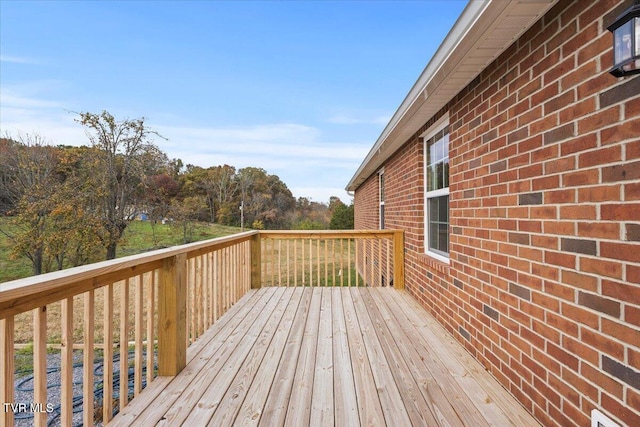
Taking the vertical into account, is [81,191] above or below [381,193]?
above

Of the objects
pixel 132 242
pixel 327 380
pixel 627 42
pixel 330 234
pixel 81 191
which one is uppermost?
pixel 81 191

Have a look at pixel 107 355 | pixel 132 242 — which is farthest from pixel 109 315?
pixel 132 242

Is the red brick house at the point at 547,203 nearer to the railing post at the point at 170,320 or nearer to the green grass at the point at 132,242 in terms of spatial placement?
the railing post at the point at 170,320

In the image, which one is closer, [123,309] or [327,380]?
[123,309]

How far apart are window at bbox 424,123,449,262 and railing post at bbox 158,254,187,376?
2.54 meters

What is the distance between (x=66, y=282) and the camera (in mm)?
1285

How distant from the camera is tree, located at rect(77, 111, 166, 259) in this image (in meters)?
8.82

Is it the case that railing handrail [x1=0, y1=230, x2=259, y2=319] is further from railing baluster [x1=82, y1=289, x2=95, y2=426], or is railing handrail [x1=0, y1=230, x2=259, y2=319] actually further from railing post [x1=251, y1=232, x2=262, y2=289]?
railing post [x1=251, y1=232, x2=262, y2=289]

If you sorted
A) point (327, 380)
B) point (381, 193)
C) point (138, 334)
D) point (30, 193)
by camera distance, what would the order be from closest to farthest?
point (138, 334) < point (327, 380) < point (381, 193) < point (30, 193)

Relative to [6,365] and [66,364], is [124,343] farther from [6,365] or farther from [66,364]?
[6,365]

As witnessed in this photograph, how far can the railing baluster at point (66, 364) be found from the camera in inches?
53.6

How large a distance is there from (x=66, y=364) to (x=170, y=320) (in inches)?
30.5

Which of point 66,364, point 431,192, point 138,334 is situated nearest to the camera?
point 66,364

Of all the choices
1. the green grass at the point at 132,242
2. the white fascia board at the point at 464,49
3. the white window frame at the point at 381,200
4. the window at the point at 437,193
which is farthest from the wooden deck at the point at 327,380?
the green grass at the point at 132,242
